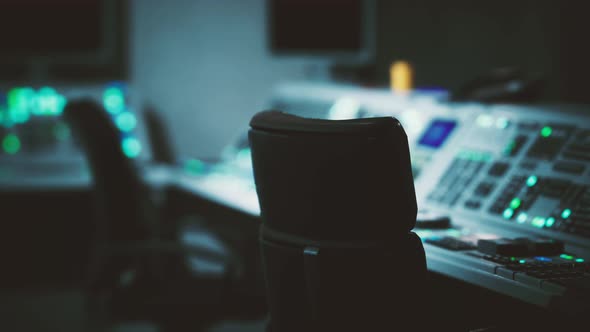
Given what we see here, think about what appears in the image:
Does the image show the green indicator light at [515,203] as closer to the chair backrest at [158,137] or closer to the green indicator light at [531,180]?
the green indicator light at [531,180]

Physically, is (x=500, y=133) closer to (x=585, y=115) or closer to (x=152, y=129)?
(x=585, y=115)

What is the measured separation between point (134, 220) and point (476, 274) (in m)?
1.34

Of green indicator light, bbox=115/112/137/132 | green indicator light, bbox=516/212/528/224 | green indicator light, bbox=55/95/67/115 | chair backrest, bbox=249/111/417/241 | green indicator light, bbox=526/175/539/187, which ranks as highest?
chair backrest, bbox=249/111/417/241

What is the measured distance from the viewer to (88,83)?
435cm

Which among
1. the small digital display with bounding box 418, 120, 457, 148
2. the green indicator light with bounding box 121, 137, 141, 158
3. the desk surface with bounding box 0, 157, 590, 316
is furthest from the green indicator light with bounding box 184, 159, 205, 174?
the small digital display with bounding box 418, 120, 457, 148

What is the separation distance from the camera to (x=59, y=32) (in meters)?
4.36

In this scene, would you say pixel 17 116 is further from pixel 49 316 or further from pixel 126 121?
pixel 49 316

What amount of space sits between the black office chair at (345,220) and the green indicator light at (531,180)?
2.25ft

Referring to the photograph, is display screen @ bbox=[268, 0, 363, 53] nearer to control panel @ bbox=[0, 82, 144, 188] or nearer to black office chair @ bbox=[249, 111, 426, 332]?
control panel @ bbox=[0, 82, 144, 188]

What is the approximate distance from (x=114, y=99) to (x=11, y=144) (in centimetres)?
61

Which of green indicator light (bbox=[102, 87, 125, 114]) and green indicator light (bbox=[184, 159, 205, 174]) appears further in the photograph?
green indicator light (bbox=[102, 87, 125, 114])

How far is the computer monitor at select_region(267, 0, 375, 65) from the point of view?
14.2ft

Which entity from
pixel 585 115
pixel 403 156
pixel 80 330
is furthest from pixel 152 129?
pixel 403 156

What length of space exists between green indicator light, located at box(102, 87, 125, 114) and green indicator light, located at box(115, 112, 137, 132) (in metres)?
0.04
